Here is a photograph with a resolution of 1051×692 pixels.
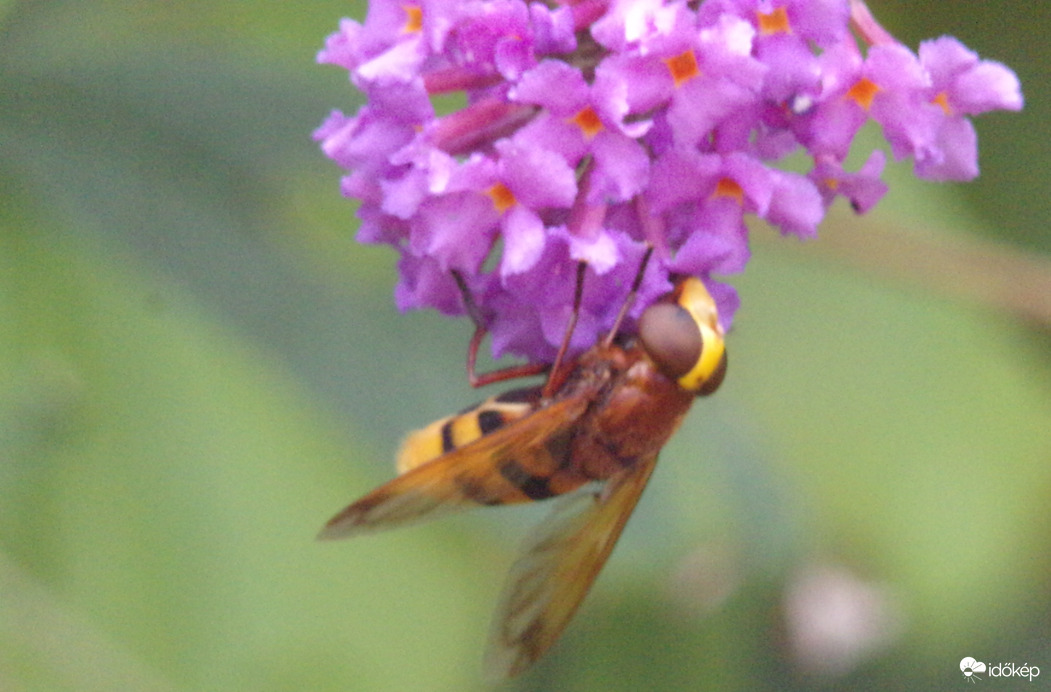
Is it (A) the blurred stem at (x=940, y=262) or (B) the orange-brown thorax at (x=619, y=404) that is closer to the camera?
(B) the orange-brown thorax at (x=619, y=404)

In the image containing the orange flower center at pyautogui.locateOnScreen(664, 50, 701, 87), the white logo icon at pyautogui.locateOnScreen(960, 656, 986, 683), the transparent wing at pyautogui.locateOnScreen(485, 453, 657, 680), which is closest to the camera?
the orange flower center at pyautogui.locateOnScreen(664, 50, 701, 87)

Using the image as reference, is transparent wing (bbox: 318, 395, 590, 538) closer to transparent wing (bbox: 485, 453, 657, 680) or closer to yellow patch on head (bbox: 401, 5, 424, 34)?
transparent wing (bbox: 485, 453, 657, 680)

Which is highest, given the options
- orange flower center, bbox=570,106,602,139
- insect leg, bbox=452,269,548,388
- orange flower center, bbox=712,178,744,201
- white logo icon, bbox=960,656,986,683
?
orange flower center, bbox=570,106,602,139

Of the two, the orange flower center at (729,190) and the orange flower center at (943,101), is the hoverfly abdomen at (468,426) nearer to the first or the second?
the orange flower center at (729,190)

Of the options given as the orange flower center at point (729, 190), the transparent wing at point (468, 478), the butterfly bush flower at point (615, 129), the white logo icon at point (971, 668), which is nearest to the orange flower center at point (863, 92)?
the butterfly bush flower at point (615, 129)

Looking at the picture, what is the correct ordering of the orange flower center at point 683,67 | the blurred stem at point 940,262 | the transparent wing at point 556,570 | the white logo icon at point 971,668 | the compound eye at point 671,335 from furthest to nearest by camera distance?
the white logo icon at point 971,668 → the blurred stem at point 940,262 → the transparent wing at point 556,570 → the compound eye at point 671,335 → the orange flower center at point 683,67

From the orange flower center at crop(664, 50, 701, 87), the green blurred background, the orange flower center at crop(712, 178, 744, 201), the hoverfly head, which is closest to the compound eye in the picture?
the hoverfly head

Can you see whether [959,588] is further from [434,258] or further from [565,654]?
[434,258]

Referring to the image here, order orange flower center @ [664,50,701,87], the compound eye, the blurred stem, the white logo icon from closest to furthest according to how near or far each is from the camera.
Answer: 1. orange flower center @ [664,50,701,87]
2. the compound eye
3. the blurred stem
4. the white logo icon

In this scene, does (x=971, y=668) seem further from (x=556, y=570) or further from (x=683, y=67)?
(x=683, y=67)
